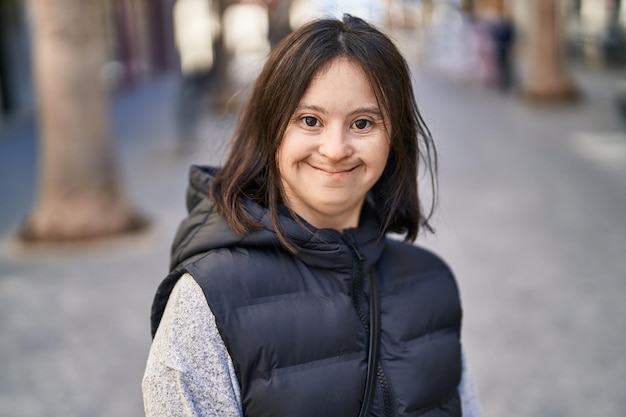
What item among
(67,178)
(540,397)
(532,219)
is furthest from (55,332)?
(532,219)

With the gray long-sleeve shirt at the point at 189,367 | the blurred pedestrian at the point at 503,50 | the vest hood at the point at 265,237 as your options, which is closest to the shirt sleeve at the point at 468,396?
the vest hood at the point at 265,237

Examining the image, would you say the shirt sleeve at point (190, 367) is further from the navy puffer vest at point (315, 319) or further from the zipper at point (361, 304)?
the zipper at point (361, 304)

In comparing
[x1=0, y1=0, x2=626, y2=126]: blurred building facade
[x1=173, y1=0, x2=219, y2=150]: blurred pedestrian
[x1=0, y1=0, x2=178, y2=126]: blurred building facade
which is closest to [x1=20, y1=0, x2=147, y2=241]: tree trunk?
[x1=0, y1=0, x2=178, y2=126]: blurred building facade

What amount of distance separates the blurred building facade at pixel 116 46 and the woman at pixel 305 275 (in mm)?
5844

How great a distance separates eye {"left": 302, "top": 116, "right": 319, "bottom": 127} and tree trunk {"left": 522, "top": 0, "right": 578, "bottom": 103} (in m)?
13.6

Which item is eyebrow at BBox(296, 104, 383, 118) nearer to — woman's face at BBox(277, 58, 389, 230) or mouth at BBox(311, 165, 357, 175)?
woman's face at BBox(277, 58, 389, 230)

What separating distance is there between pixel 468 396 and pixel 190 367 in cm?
82

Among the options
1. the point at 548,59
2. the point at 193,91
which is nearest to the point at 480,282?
the point at 193,91

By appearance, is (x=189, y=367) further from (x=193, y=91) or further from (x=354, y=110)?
(x=193, y=91)

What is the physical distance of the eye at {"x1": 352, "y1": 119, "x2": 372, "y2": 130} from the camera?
172cm

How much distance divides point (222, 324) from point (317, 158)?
0.42 m

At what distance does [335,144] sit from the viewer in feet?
5.49

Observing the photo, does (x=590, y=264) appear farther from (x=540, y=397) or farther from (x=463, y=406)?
(x=463, y=406)

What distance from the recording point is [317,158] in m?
1.72
